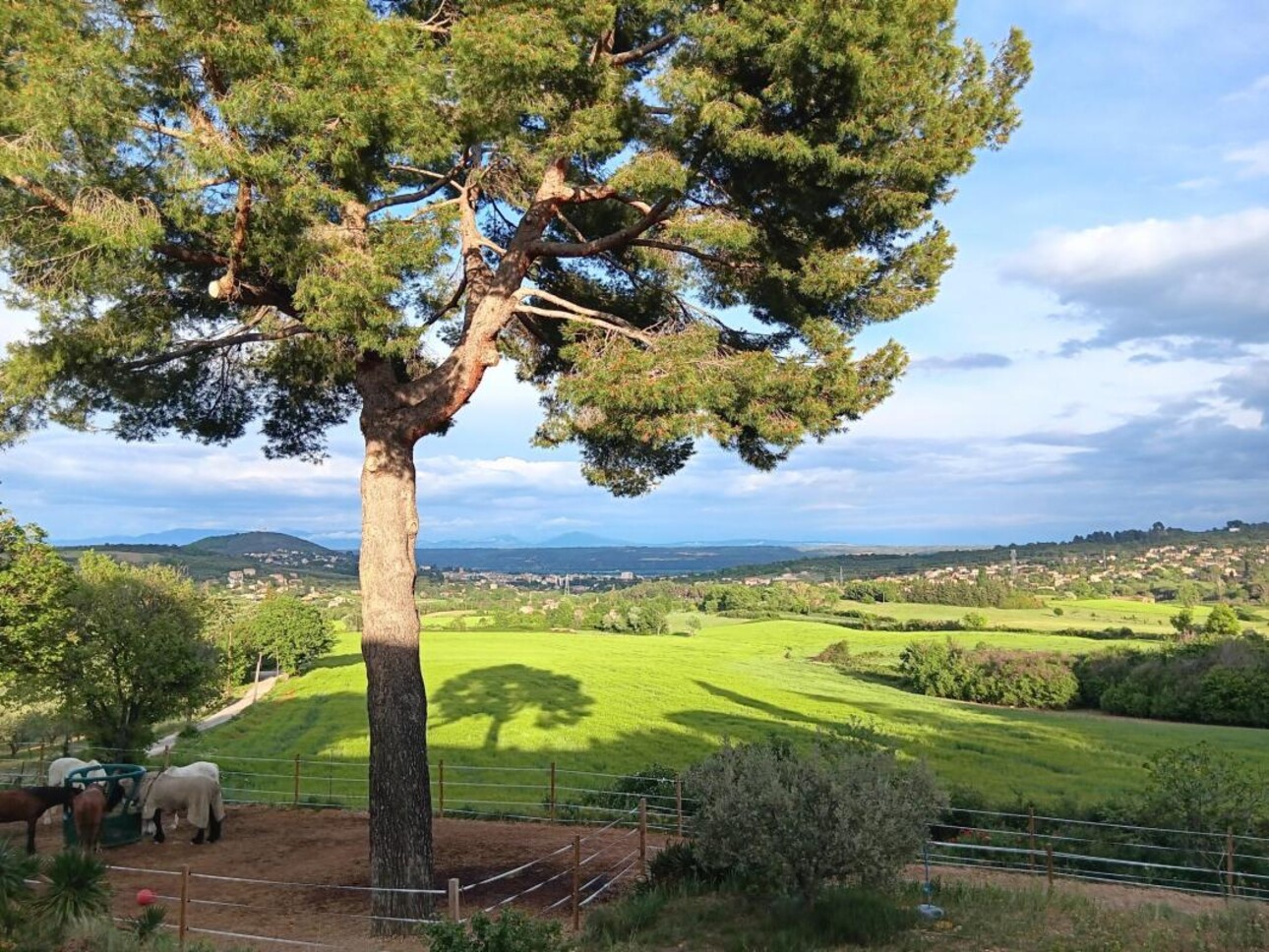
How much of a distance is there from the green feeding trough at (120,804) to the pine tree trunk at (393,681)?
5.98 meters

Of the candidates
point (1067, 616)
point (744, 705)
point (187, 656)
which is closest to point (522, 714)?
point (744, 705)

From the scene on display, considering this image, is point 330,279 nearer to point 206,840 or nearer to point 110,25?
point 110,25

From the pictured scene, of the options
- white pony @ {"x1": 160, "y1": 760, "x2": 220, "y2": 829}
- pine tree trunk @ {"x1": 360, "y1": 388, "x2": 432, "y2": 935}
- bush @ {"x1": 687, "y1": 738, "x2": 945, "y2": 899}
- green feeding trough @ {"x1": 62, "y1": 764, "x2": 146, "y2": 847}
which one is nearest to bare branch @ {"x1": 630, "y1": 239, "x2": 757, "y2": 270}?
pine tree trunk @ {"x1": 360, "y1": 388, "x2": 432, "y2": 935}

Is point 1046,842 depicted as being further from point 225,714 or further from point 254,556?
point 254,556

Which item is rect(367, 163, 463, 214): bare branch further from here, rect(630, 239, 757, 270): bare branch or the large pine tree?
rect(630, 239, 757, 270): bare branch

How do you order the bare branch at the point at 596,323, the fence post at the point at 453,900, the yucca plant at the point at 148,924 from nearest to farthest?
1. the yucca plant at the point at 148,924
2. the fence post at the point at 453,900
3. the bare branch at the point at 596,323

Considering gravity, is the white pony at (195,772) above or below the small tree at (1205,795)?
above

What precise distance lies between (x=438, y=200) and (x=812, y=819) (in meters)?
8.35

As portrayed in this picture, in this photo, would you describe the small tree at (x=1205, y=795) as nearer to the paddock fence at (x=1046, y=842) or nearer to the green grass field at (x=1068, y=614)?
the paddock fence at (x=1046, y=842)

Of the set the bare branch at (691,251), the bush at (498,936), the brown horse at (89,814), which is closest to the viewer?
the bush at (498,936)

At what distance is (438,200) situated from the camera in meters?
11.0

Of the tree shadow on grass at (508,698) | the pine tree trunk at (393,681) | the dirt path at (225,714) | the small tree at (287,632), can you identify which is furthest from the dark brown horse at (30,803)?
the small tree at (287,632)

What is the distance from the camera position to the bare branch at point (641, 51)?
32.2 ft

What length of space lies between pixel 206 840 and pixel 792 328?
35.9ft
